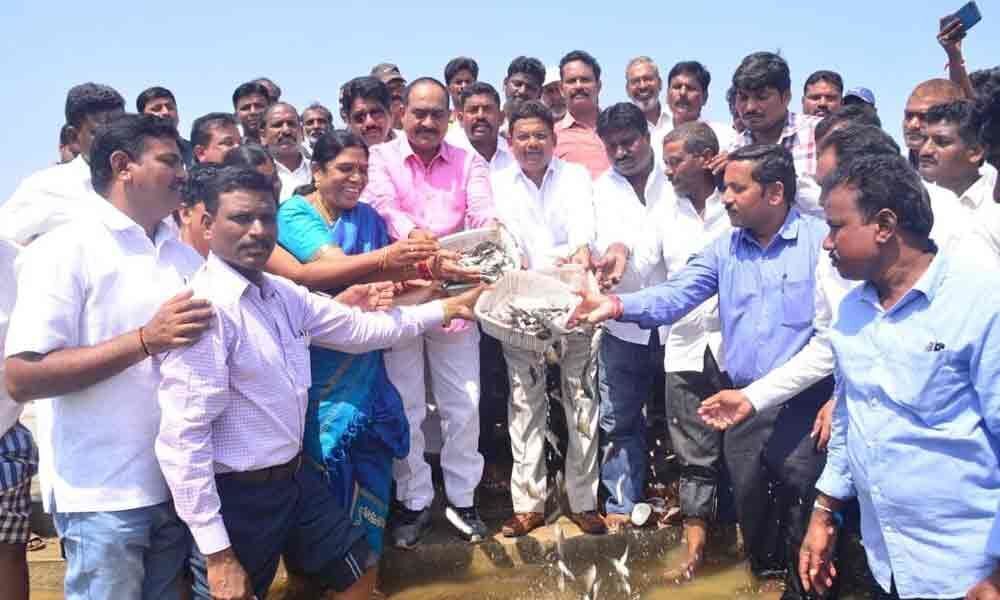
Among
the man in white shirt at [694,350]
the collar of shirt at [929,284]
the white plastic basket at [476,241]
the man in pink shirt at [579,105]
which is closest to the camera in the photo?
the collar of shirt at [929,284]

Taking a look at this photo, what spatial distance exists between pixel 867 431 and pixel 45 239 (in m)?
2.81

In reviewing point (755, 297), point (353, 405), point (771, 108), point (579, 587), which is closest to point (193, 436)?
point (353, 405)

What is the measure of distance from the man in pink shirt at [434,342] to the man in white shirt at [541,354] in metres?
0.26

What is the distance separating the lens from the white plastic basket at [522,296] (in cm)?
410

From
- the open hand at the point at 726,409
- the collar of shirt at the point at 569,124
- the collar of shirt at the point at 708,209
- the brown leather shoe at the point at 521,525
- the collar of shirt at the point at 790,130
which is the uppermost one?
the collar of shirt at the point at 569,124

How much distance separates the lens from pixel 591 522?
15.7 feet

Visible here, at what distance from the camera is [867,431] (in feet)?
8.56

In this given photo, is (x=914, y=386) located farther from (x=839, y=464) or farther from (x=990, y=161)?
(x=990, y=161)

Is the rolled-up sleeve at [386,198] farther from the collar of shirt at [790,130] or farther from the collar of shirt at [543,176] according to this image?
the collar of shirt at [790,130]

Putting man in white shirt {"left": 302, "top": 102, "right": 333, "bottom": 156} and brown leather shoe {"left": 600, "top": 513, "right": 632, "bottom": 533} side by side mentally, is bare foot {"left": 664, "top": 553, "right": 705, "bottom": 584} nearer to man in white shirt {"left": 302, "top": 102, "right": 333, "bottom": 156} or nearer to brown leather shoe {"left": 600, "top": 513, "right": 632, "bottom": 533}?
brown leather shoe {"left": 600, "top": 513, "right": 632, "bottom": 533}

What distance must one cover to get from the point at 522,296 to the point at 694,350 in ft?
3.68

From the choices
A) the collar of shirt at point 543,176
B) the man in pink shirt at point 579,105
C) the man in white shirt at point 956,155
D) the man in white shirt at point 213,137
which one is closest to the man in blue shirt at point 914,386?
the man in white shirt at point 956,155

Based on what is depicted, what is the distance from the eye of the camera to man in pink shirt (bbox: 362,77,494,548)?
458cm

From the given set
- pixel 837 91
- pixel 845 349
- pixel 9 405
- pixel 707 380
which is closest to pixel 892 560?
pixel 845 349
